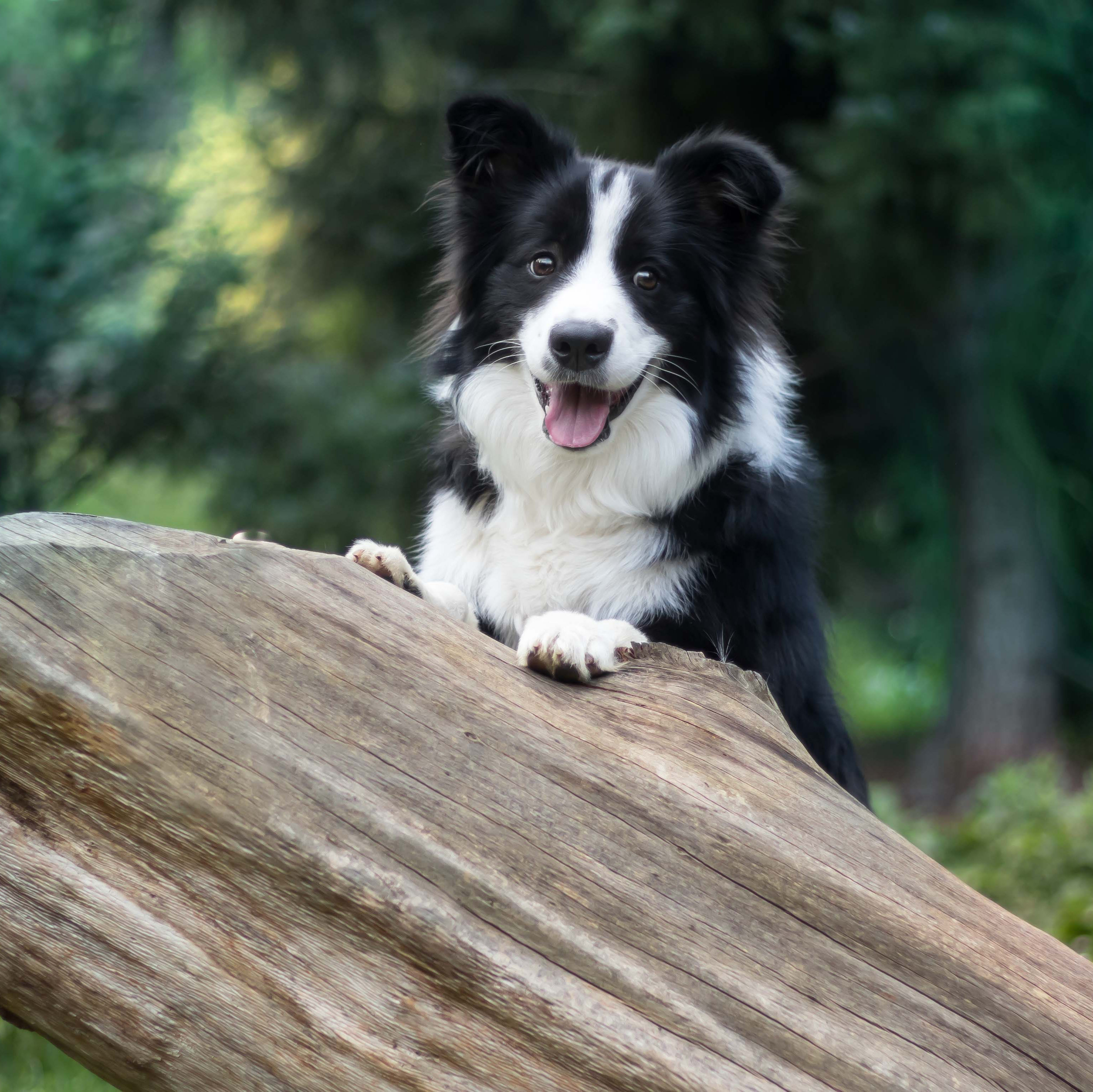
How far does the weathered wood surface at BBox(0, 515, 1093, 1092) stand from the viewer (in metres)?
2.14

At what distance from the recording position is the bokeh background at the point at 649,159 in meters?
5.39

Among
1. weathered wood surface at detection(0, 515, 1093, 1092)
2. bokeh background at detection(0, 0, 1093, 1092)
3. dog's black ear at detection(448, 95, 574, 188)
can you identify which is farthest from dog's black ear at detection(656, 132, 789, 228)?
bokeh background at detection(0, 0, 1093, 1092)

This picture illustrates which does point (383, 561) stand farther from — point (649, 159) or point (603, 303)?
→ point (649, 159)

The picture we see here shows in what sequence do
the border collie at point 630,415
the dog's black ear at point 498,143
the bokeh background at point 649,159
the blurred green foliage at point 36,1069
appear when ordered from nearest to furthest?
the border collie at point 630,415 < the dog's black ear at point 498,143 < the blurred green foliage at point 36,1069 < the bokeh background at point 649,159

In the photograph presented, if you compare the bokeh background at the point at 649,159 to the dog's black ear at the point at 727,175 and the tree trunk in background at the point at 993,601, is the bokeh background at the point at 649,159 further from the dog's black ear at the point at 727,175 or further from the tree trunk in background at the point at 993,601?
the dog's black ear at the point at 727,175

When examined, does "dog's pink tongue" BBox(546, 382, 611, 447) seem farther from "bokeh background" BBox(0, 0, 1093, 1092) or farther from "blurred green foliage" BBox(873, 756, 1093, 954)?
"bokeh background" BBox(0, 0, 1093, 1092)

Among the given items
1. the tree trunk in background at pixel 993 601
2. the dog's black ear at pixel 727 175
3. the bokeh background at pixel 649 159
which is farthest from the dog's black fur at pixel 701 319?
the tree trunk in background at pixel 993 601

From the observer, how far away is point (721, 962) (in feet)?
7.27

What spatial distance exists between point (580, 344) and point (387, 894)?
4.77 ft

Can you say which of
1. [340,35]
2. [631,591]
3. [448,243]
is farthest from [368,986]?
[340,35]

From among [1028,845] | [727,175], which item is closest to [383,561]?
[727,175]

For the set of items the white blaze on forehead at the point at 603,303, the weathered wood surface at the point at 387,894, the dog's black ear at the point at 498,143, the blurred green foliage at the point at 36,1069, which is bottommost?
the blurred green foliage at the point at 36,1069

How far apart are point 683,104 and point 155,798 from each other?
519 cm

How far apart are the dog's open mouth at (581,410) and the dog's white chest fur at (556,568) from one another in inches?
9.7
